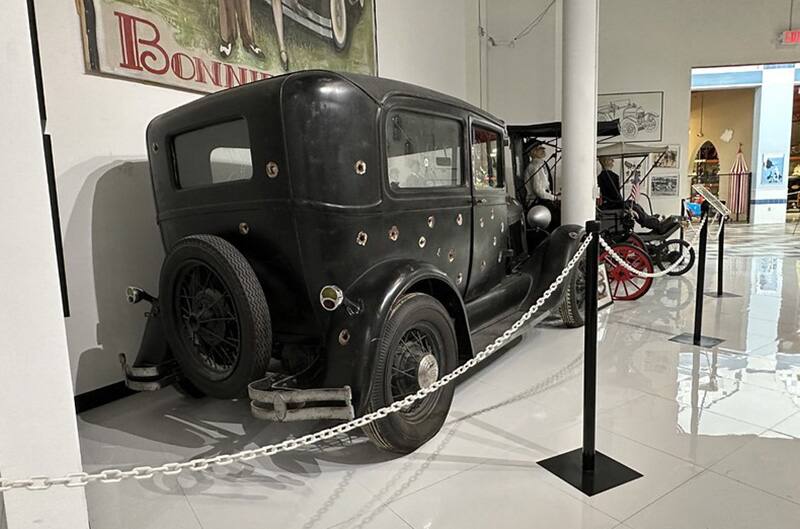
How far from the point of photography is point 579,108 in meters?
5.22

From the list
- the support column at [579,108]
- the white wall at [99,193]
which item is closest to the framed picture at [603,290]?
the support column at [579,108]

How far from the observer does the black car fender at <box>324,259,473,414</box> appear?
2197 mm

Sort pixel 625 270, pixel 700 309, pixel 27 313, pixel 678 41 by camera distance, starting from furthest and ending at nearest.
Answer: pixel 678 41 → pixel 625 270 → pixel 700 309 → pixel 27 313

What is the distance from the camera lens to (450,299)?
283 cm

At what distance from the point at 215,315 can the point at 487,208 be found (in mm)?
1907

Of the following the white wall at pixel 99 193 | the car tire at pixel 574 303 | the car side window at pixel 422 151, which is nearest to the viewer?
the car side window at pixel 422 151

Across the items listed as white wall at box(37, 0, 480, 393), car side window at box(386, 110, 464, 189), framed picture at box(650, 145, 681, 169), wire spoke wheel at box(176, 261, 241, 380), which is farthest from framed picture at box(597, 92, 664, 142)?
wire spoke wheel at box(176, 261, 241, 380)

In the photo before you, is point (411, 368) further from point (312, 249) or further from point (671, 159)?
point (671, 159)

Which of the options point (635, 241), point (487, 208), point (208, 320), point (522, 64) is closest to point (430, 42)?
point (522, 64)

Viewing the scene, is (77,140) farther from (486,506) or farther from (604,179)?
(604,179)

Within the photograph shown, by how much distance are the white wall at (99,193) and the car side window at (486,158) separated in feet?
7.31

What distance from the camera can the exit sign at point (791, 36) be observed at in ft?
34.2

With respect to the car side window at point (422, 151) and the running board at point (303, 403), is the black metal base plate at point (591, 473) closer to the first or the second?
the running board at point (303, 403)

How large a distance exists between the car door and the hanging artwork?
2.12 metres
